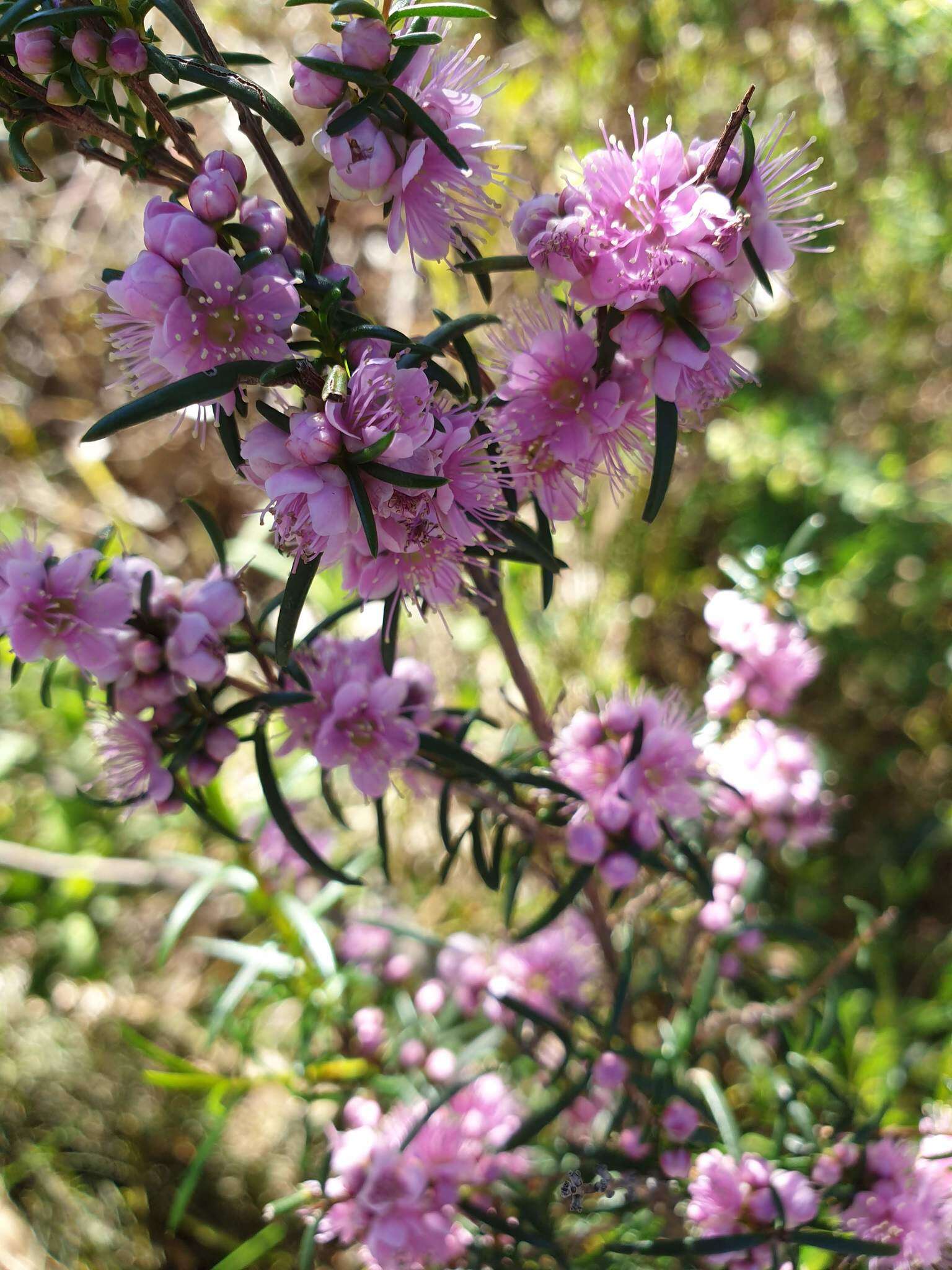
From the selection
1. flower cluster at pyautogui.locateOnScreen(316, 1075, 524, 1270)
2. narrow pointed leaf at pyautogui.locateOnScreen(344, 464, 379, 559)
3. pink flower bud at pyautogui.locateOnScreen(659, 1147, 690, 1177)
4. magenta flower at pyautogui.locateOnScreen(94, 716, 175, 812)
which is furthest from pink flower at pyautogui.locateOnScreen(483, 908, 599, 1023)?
narrow pointed leaf at pyautogui.locateOnScreen(344, 464, 379, 559)

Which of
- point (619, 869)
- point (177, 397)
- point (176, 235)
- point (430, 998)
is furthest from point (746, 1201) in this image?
point (176, 235)

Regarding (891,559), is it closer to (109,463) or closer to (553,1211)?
(553,1211)

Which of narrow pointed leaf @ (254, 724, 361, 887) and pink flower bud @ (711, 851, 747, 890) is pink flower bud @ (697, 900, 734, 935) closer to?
pink flower bud @ (711, 851, 747, 890)

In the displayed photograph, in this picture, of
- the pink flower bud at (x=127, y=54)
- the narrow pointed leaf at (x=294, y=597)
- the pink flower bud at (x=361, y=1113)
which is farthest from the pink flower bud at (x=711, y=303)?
the pink flower bud at (x=361, y=1113)

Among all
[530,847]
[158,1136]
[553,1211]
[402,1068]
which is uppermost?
[530,847]

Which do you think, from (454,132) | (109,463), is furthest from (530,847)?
(109,463)
